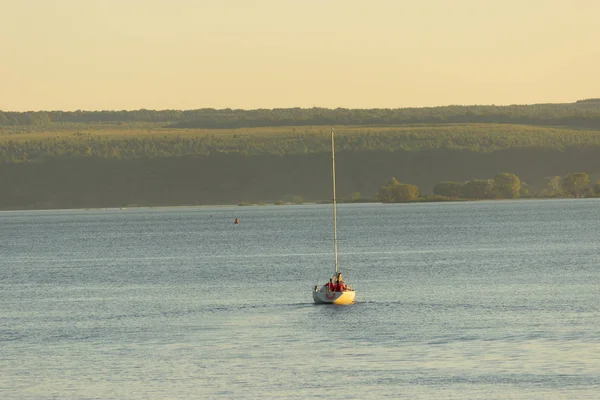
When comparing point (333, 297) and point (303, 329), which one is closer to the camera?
point (303, 329)

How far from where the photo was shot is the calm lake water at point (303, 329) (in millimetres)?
46562

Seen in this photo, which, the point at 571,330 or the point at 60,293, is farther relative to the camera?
the point at 60,293

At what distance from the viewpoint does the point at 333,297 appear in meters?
72.8

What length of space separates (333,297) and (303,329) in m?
9.88

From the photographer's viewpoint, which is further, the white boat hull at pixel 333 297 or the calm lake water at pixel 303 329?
the white boat hull at pixel 333 297

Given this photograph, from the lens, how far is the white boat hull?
7256 centimetres

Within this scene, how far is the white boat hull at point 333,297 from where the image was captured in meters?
72.6

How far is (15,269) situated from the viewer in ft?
404

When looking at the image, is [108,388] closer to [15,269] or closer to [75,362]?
[75,362]

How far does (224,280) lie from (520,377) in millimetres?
54390

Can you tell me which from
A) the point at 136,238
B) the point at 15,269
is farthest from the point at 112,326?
the point at 136,238

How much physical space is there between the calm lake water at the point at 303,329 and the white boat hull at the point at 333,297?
1.36 ft

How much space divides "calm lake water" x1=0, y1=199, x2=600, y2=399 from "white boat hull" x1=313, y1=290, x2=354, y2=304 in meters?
0.41

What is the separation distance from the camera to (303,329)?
63.1m
